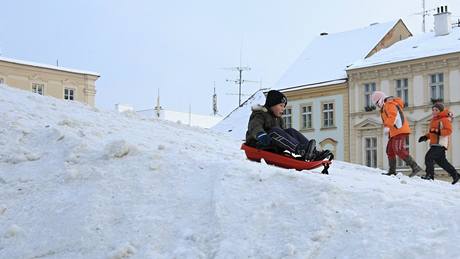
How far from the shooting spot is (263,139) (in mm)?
8773

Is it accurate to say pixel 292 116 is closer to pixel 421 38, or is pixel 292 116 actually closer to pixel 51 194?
pixel 421 38

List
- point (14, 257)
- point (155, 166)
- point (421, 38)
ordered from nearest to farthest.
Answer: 1. point (14, 257)
2. point (155, 166)
3. point (421, 38)

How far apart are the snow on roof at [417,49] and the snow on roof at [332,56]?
63.6 inches

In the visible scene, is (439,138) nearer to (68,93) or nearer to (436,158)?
(436,158)

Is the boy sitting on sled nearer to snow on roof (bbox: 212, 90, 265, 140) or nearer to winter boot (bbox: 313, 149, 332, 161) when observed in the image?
winter boot (bbox: 313, 149, 332, 161)

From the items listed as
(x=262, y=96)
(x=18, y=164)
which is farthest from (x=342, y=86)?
(x=18, y=164)

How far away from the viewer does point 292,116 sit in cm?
4356

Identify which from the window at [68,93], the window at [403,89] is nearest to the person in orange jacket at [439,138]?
the window at [403,89]

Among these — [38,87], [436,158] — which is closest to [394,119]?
[436,158]

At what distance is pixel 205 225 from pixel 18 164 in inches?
118

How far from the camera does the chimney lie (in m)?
39.1

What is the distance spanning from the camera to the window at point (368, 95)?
131ft

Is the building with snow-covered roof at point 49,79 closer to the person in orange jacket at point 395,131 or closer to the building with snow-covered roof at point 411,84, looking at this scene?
the building with snow-covered roof at point 411,84

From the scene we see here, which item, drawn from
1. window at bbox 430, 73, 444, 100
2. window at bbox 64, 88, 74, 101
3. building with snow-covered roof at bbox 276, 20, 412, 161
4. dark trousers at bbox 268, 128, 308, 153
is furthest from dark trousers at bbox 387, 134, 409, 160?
window at bbox 64, 88, 74, 101
